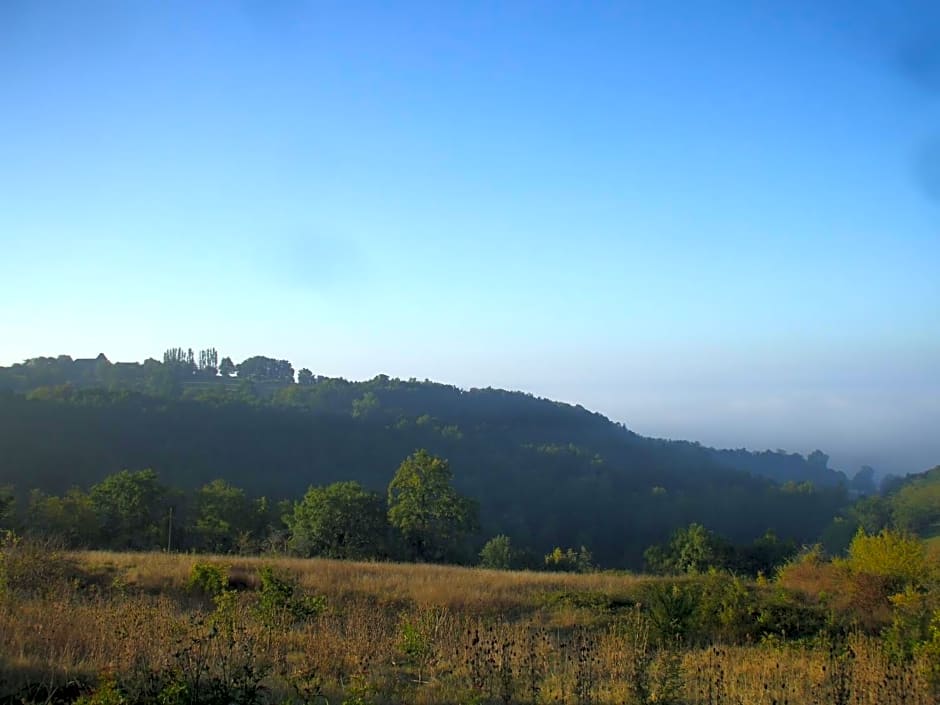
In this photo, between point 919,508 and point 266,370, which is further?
point 266,370

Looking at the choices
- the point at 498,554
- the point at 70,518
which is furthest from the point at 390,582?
the point at 498,554

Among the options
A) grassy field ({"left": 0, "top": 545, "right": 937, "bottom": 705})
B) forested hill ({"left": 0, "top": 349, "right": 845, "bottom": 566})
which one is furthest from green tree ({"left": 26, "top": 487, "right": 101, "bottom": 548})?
grassy field ({"left": 0, "top": 545, "right": 937, "bottom": 705})

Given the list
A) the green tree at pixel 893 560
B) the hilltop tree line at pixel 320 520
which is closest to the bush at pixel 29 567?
the green tree at pixel 893 560

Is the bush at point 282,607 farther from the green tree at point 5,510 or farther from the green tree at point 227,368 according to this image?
the green tree at point 227,368

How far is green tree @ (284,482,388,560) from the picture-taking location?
3766 centimetres

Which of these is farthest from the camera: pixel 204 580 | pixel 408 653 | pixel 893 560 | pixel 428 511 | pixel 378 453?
pixel 378 453

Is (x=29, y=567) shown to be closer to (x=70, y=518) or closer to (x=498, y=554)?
(x=70, y=518)

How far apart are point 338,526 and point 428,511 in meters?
4.85

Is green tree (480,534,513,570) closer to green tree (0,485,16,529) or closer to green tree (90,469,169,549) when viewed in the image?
green tree (90,469,169,549)

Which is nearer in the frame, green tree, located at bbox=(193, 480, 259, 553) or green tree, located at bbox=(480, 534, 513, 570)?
green tree, located at bbox=(193, 480, 259, 553)

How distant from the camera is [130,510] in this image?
41.0 m

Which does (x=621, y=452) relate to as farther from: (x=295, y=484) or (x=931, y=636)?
(x=931, y=636)

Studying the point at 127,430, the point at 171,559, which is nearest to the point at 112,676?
the point at 171,559

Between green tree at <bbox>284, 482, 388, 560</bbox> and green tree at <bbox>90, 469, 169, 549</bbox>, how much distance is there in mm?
8313
